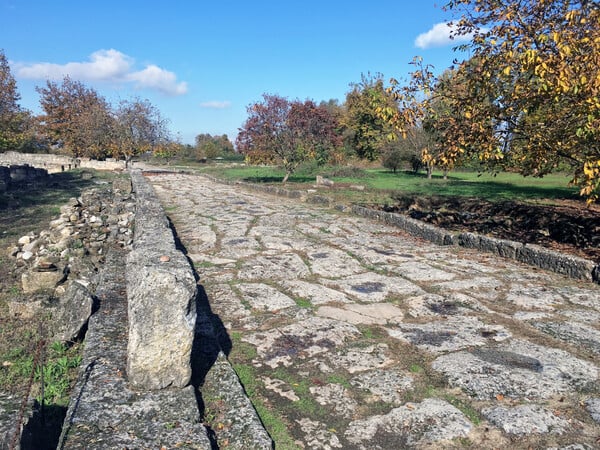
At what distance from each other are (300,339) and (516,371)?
1581 millimetres

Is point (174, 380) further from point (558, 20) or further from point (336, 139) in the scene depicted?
point (336, 139)

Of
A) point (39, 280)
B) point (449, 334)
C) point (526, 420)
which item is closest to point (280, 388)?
point (526, 420)

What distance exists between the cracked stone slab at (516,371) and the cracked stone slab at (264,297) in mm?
1605

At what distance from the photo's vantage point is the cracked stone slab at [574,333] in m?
3.43

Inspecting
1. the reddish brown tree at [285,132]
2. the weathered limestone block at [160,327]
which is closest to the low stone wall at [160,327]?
the weathered limestone block at [160,327]

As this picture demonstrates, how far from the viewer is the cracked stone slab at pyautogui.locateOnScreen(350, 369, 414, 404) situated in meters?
2.73

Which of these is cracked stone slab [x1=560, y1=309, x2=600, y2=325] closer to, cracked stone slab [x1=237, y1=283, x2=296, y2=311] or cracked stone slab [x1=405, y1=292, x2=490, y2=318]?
cracked stone slab [x1=405, y1=292, x2=490, y2=318]

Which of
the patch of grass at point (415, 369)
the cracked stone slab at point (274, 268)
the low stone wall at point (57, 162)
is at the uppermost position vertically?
the low stone wall at point (57, 162)

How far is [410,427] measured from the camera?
7.97 ft

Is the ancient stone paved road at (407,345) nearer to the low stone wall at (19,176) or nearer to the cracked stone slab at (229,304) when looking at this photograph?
the cracked stone slab at (229,304)

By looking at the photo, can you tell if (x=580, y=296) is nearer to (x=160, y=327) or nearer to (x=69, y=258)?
(x=160, y=327)

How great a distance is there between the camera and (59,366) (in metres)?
3.19

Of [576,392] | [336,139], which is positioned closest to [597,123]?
[576,392]

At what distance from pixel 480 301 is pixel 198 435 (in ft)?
10.9
